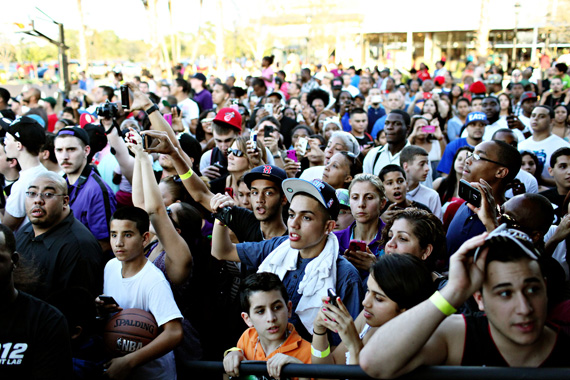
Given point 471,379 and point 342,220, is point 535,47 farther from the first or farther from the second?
point 471,379

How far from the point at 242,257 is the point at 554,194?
3335mm

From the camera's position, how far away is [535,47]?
1232 inches

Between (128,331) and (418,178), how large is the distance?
338 cm

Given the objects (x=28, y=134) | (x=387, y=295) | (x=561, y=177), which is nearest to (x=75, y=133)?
(x=28, y=134)

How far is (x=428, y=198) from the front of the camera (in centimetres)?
527

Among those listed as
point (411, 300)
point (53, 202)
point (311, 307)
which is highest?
point (53, 202)

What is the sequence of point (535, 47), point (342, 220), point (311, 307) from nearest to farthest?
point (311, 307)
point (342, 220)
point (535, 47)

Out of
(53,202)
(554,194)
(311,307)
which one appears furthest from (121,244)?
(554,194)

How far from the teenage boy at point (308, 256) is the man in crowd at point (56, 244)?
0.88 m

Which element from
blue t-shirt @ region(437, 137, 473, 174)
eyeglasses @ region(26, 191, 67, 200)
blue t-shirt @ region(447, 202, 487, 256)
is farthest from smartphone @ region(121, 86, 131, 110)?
blue t-shirt @ region(437, 137, 473, 174)

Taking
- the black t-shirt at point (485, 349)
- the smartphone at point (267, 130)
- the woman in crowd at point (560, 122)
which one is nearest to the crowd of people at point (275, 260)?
the black t-shirt at point (485, 349)

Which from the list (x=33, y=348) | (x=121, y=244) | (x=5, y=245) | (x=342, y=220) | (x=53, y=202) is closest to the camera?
(x=33, y=348)

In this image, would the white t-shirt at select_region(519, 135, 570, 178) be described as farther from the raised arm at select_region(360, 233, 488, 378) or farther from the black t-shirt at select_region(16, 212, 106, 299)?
the black t-shirt at select_region(16, 212, 106, 299)

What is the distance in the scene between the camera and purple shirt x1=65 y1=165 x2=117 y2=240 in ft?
15.7
